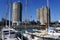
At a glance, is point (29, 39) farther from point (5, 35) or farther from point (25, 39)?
point (5, 35)

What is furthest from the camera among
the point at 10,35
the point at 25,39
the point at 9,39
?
the point at 25,39

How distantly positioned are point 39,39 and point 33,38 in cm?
122

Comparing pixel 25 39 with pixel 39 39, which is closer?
pixel 39 39

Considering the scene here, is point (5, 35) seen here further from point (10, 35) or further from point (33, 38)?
point (33, 38)

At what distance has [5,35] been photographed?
11.2 m

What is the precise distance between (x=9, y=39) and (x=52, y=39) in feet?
13.8

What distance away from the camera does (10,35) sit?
11.1 meters

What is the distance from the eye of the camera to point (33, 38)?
11.6 meters

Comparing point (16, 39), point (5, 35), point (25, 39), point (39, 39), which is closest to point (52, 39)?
point (39, 39)

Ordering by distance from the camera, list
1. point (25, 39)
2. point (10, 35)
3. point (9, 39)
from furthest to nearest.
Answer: point (25, 39) → point (10, 35) → point (9, 39)

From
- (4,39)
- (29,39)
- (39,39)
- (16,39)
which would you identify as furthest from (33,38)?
(4,39)

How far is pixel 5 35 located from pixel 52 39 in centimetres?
454

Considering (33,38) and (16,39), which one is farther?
(33,38)

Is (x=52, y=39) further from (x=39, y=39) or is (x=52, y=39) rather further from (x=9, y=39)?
(x=9, y=39)
